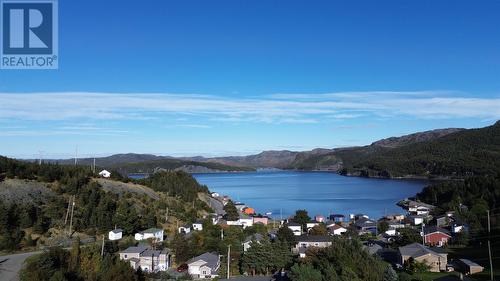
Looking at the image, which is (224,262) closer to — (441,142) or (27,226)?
(27,226)

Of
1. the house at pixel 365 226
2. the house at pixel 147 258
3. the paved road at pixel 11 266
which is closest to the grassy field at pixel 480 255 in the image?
the house at pixel 365 226

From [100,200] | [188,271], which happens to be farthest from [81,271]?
[100,200]

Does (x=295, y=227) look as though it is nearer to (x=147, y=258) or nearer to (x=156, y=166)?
(x=147, y=258)

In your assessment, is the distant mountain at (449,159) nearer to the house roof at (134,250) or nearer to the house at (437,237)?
the house at (437,237)

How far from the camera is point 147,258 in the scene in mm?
14289

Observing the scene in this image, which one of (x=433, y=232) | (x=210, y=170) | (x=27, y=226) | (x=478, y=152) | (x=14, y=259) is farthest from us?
(x=210, y=170)

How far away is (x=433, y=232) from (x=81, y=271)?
47.4 feet

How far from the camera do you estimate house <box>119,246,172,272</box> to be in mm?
14110

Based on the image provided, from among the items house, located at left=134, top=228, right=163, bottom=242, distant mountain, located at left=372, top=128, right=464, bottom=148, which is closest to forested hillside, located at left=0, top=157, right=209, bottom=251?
house, located at left=134, top=228, right=163, bottom=242

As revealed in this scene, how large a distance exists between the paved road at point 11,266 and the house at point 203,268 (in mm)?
4550

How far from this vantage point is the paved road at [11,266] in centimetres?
1118

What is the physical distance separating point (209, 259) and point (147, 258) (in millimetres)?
1900

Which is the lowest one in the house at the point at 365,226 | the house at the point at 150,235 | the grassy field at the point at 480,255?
the house at the point at 365,226

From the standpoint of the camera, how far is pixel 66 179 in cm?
2319
